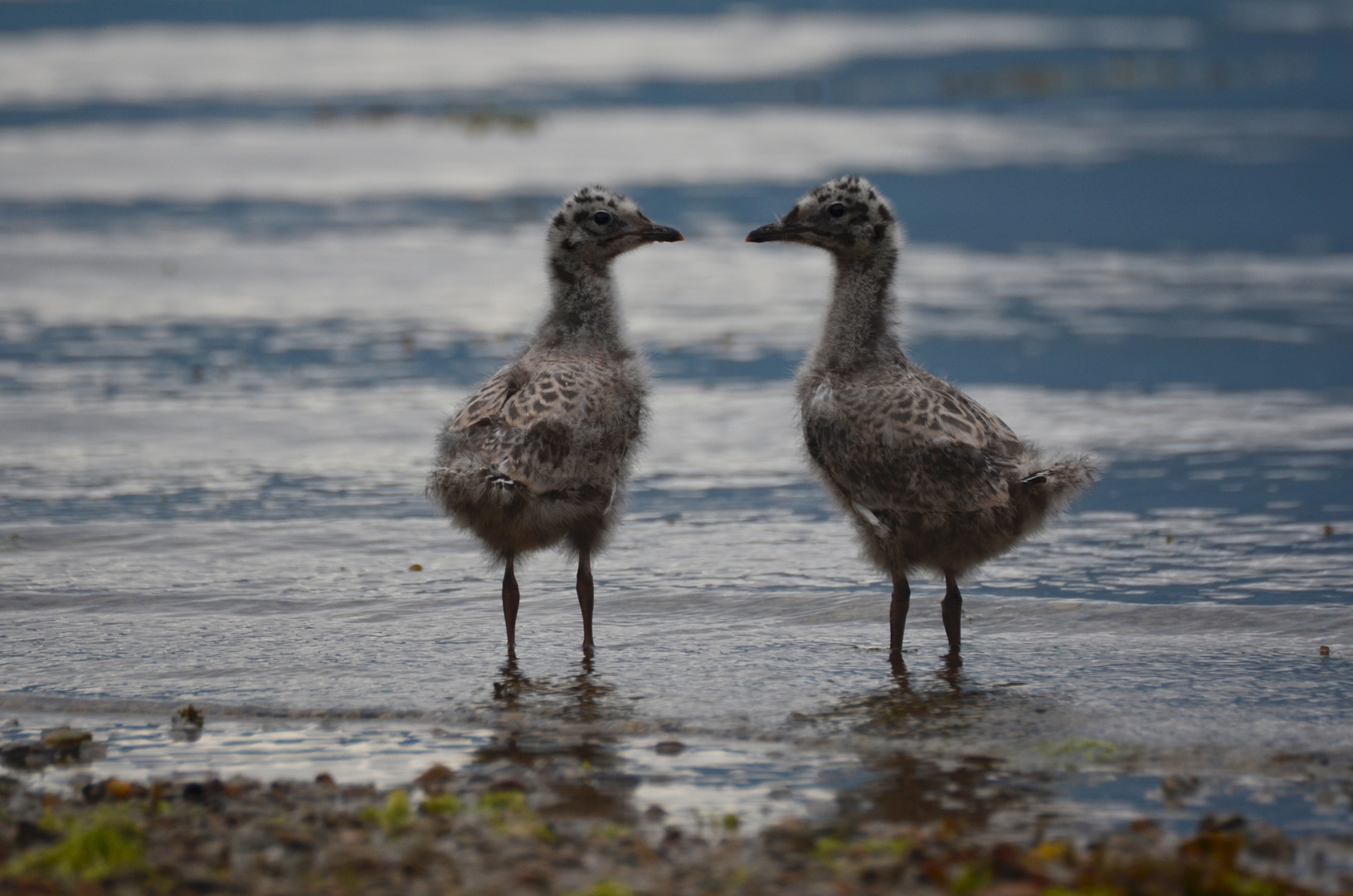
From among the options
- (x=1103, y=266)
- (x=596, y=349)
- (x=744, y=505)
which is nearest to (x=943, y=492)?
(x=596, y=349)

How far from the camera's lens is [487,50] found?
59.3 m

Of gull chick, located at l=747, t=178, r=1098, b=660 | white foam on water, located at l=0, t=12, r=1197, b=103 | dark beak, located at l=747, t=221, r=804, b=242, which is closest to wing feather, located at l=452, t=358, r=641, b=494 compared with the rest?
gull chick, located at l=747, t=178, r=1098, b=660

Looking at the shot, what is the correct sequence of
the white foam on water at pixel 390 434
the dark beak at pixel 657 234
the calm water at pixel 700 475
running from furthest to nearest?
the white foam on water at pixel 390 434
the dark beak at pixel 657 234
the calm water at pixel 700 475

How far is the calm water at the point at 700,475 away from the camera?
7121 millimetres

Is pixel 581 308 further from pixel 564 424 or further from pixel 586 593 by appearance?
pixel 586 593

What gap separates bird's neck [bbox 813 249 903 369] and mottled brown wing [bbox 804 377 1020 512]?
14.1 inches

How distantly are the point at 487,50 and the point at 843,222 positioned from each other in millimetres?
52716

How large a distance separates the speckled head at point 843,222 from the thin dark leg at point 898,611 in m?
1.86

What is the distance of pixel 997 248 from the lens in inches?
893

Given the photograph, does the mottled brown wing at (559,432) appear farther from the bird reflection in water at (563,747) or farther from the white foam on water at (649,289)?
the white foam on water at (649,289)

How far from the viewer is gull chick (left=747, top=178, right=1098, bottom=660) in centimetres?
774

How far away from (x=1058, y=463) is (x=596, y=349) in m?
2.66

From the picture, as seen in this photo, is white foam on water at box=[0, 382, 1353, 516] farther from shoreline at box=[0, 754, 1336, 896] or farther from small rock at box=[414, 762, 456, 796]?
shoreline at box=[0, 754, 1336, 896]

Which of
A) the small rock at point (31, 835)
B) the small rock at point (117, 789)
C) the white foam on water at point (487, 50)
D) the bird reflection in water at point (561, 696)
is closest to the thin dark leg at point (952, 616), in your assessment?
the bird reflection in water at point (561, 696)
